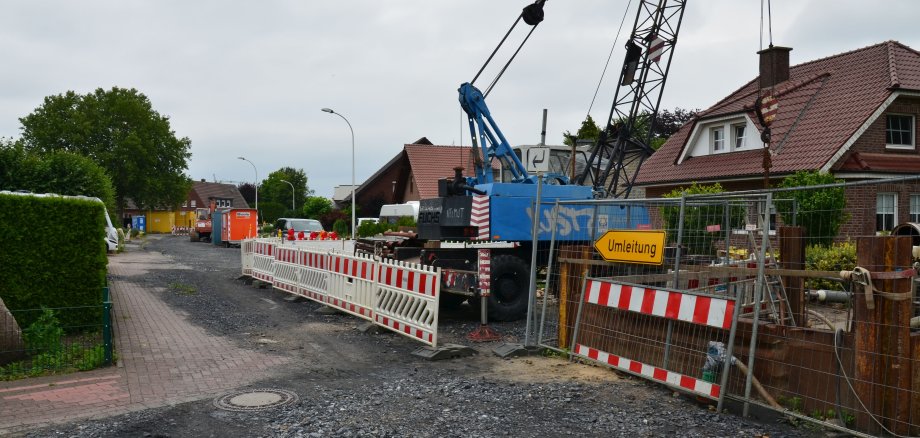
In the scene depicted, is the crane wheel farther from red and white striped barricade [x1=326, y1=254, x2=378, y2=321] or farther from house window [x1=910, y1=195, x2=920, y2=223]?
house window [x1=910, y1=195, x2=920, y2=223]

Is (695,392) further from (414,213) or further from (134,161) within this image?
(134,161)

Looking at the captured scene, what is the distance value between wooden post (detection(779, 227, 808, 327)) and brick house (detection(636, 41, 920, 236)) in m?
10.7

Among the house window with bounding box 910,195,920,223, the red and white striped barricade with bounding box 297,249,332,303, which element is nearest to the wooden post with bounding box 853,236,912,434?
the house window with bounding box 910,195,920,223

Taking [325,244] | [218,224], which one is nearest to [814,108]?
[325,244]

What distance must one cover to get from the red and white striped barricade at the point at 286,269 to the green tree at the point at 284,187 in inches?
2732

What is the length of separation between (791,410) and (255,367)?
18.0 feet

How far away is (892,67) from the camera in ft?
69.8

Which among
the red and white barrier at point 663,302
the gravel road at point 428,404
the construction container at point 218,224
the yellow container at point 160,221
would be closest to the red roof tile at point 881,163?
the gravel road at point 428,404

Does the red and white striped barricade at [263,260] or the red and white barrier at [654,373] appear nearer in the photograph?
the red and white barrier at [654,373]

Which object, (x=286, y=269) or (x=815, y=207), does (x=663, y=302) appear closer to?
(x=286, y=269)

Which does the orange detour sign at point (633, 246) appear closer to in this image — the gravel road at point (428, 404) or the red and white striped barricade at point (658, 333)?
the red and white striped barricade at point (658, 333)

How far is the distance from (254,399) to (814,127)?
20.6 metres

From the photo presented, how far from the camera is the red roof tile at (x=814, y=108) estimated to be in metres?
20.4

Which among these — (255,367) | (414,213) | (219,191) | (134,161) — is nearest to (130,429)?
(255,367)
